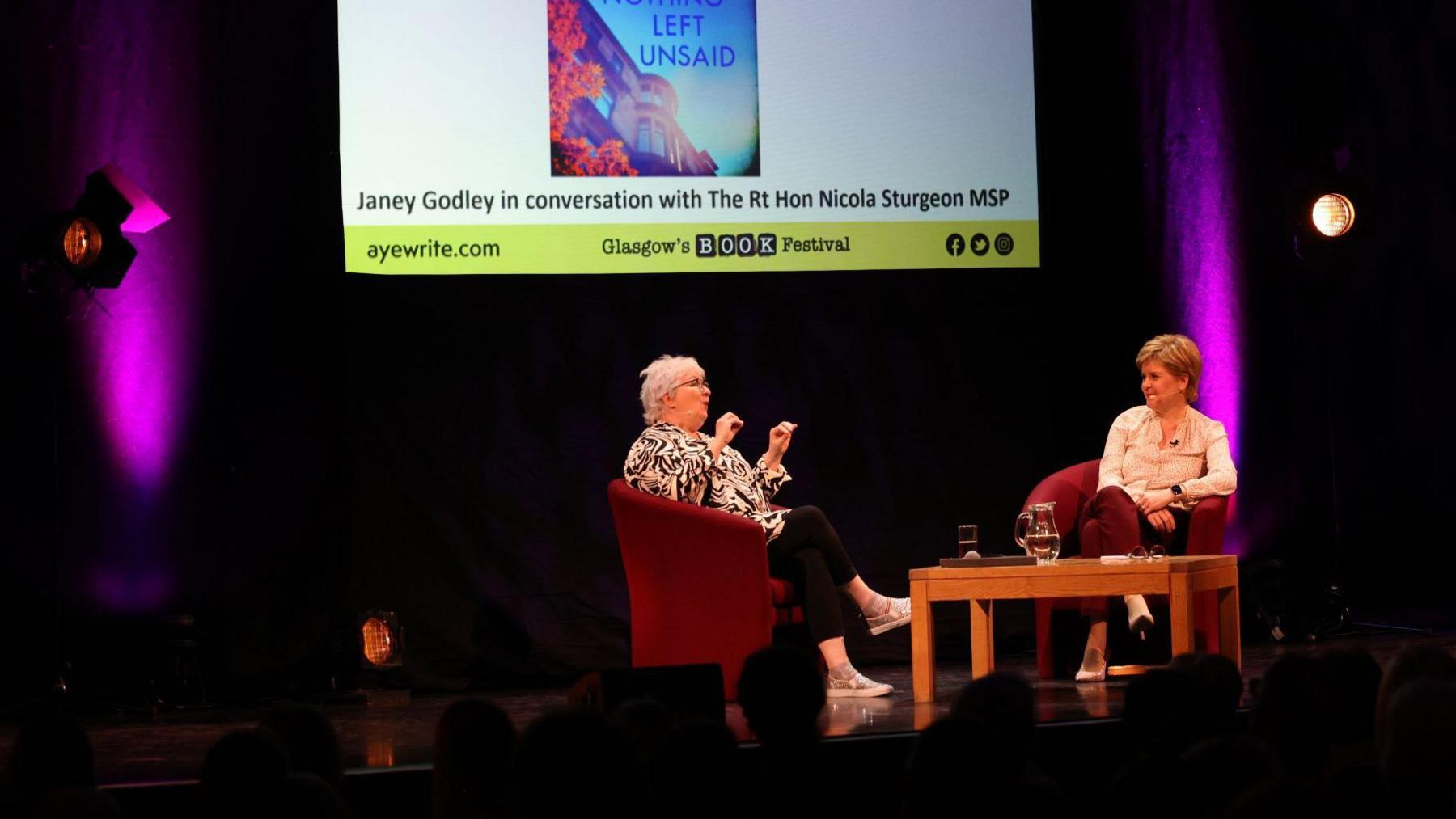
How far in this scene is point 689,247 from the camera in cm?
550

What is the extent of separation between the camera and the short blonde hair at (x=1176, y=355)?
16.1ft

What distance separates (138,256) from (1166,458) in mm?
3580

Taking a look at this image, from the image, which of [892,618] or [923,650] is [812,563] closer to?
[892,618]

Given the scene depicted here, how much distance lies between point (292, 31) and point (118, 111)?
2.18 ft

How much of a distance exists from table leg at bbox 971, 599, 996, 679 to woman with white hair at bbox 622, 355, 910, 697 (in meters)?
0.29

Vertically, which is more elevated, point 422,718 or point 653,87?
point 653,87

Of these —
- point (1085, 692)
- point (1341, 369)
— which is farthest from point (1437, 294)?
point (1085, 692)

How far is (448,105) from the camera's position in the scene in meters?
5.40

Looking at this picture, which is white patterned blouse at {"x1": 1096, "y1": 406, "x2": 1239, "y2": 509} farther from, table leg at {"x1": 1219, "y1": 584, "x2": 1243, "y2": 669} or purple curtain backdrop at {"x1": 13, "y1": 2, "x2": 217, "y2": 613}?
purple curtain backdrop at {"x1": 13, "y1": 2, "x2": 217, "y2": 613}

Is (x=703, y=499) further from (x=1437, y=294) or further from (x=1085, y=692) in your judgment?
(x=1437, y=294)

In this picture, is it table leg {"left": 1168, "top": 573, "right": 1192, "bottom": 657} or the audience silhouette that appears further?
table leg {"left": 1168, "top": 573, "right": 1192, "bottom": 657}

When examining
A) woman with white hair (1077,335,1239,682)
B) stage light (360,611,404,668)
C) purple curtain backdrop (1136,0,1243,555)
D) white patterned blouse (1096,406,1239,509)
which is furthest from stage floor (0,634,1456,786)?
purple curtain backdrop (1136,0,1243,555)

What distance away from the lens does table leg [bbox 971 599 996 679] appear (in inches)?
167

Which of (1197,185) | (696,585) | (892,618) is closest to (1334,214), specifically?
(1197,185)
